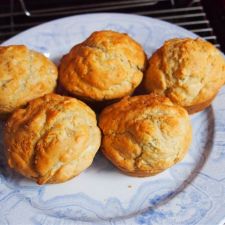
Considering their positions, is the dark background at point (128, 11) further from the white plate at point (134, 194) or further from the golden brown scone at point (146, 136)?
the golden brown scone at point (146, 136)

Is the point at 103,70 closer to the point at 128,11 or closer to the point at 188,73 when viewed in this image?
the point at 188,73

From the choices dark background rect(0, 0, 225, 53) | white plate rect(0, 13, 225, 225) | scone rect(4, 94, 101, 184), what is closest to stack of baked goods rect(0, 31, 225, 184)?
scone rect(4, 94, 101, 184)

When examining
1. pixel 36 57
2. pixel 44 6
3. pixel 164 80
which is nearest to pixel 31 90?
pixel 36 57

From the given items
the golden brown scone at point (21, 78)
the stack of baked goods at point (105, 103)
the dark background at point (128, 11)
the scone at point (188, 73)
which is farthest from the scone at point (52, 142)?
the dark background at point (128, 11)

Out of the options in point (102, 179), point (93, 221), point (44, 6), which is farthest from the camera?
point (44, 6)

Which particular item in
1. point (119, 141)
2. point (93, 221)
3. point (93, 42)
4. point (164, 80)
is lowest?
point (93, 221)

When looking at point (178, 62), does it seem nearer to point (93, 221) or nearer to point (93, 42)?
point (93, 42)
